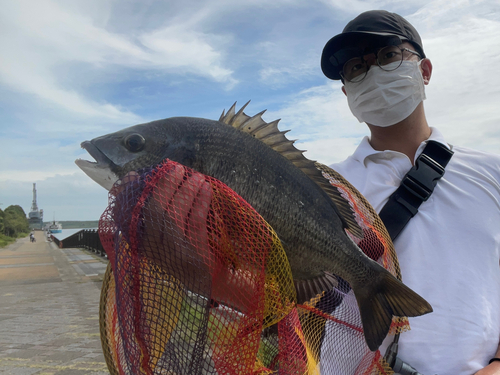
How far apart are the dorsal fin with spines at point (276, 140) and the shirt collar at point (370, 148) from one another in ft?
2.68

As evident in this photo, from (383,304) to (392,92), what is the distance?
1.74m

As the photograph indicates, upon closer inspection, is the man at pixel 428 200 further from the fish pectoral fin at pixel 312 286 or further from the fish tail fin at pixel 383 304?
the fish pectoral fin at pixel 312 286

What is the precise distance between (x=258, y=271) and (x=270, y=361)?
0.63 meters

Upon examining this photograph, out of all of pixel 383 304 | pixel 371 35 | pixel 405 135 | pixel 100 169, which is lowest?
Answer: pixel 383 304

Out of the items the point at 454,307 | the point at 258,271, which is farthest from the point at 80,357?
the point at 454,307

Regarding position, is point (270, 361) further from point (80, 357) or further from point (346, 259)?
point (80, 357)

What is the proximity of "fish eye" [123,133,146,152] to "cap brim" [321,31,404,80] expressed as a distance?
165 cm

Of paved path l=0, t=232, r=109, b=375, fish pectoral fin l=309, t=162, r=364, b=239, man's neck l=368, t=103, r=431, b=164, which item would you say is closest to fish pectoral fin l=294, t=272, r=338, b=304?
fish pectoral fin l=309, t=162, r=364, b=239

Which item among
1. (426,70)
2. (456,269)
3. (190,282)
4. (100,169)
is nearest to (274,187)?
(190,282)

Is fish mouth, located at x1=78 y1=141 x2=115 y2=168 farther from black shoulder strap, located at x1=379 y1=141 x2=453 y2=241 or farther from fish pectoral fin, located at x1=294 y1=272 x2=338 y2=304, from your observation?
black shoulder strap, located at x1=379 y1=141 x2=453 y2=241

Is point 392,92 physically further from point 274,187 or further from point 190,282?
point 190,282

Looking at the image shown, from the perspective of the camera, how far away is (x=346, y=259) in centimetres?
187

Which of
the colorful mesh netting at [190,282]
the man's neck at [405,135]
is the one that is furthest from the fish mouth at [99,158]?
the man's neck at [405,135]

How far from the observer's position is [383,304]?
185cm
